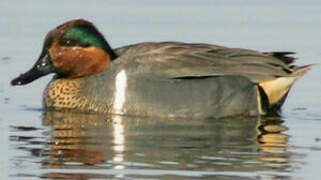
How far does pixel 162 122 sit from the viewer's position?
13680mm

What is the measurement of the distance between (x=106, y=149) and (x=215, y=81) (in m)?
2.42

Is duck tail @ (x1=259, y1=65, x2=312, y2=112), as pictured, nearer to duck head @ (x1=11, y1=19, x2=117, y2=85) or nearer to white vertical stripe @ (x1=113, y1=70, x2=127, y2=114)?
white vertical stripe @ (x1=113, y1=70, x2=127, y2=114)

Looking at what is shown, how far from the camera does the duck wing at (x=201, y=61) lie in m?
14.0

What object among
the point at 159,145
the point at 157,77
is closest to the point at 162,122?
the point at 157,77

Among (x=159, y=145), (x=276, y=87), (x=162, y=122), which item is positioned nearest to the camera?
(x=159, y=145)

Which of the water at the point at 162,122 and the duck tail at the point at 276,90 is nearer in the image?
the water at the point at 162,122

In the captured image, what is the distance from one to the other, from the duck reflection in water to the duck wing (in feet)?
1.43

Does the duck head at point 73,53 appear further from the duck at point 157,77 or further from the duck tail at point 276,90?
the duck tail at point 276,90

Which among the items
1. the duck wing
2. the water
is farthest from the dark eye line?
the water

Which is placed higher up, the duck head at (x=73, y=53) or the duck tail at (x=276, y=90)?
the duck head at (x=73, y=53)

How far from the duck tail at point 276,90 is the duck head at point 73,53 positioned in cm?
145

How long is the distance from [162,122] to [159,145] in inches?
59.7

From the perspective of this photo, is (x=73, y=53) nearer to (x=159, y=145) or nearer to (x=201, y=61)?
(x=201, y=61)

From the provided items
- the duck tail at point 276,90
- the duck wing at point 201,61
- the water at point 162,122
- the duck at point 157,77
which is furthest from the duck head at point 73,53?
the duck tail at point 276,90
